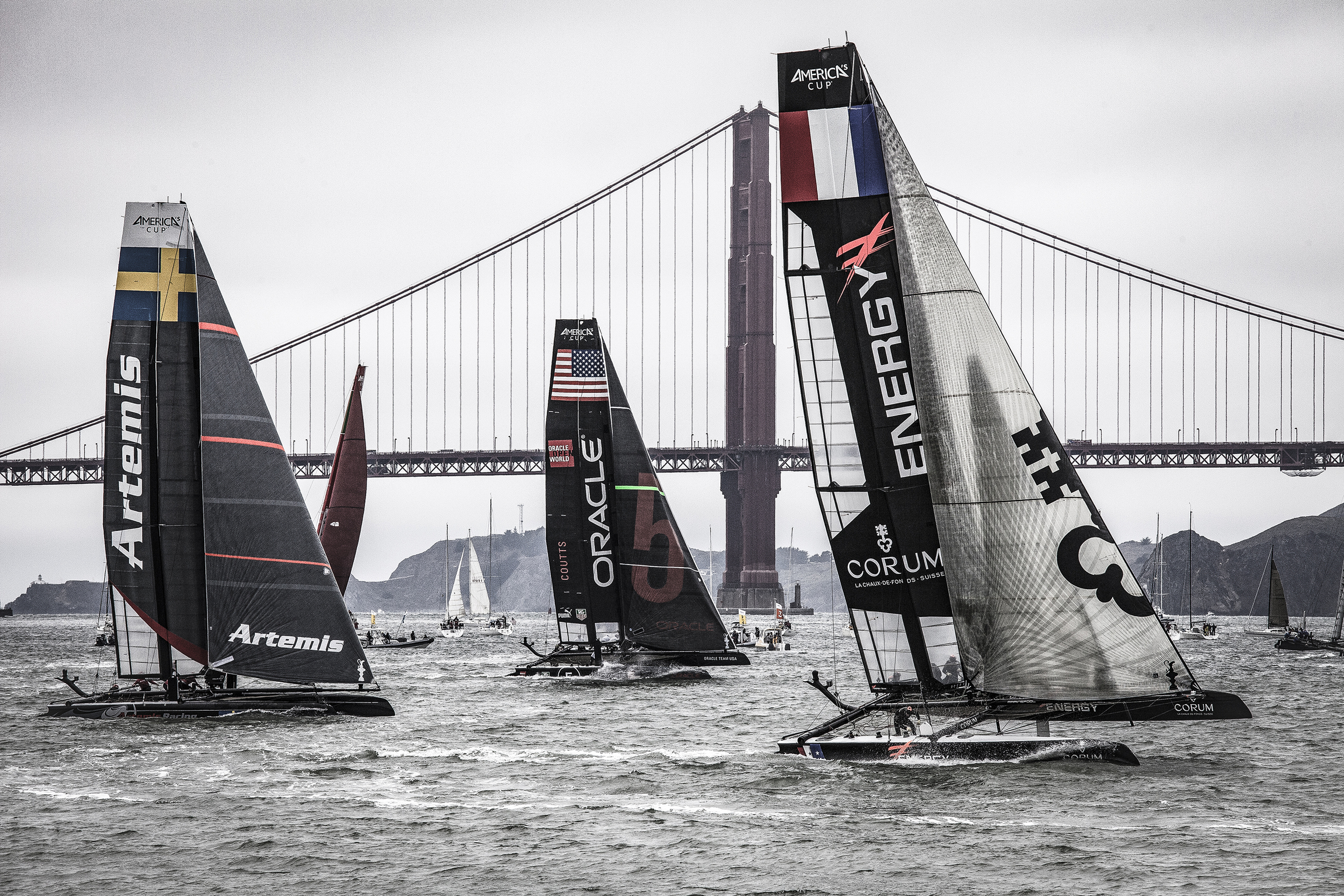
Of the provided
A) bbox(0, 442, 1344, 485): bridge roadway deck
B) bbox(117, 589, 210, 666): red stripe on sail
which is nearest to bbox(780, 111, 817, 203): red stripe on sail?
bbox(117, 589, 210, 666): red stripe on sail

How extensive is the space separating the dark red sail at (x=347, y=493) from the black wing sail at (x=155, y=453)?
12.5 m

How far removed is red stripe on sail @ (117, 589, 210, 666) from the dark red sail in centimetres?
1277

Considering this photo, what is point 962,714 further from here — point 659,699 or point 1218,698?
point 659,699

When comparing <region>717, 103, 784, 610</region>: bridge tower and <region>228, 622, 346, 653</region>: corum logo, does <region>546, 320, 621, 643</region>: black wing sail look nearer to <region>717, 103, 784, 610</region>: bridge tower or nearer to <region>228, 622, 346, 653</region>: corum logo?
<region>228, 622, 346, 653</region>: corum logo

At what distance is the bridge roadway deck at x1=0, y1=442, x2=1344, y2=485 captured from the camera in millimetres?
56938

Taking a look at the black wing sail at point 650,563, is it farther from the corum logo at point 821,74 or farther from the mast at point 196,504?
the corum logo at point 821,74

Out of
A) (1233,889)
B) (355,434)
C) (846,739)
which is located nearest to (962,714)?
(846,739)

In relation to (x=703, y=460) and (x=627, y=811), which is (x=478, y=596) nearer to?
(x=703, y=460)

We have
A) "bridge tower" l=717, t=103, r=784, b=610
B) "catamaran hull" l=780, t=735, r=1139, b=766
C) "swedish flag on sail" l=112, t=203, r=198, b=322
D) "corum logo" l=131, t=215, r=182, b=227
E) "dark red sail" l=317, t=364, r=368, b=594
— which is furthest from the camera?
"bridge tower" l=717, t=103, r=784, b=610

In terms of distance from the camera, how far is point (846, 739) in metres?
10.3

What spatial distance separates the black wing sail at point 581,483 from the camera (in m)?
21.0

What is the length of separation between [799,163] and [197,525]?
21.4 ft

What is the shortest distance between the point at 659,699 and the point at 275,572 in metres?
7.47

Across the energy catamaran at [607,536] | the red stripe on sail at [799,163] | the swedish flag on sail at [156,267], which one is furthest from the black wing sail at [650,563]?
the red stripe on sail at [799,163]
